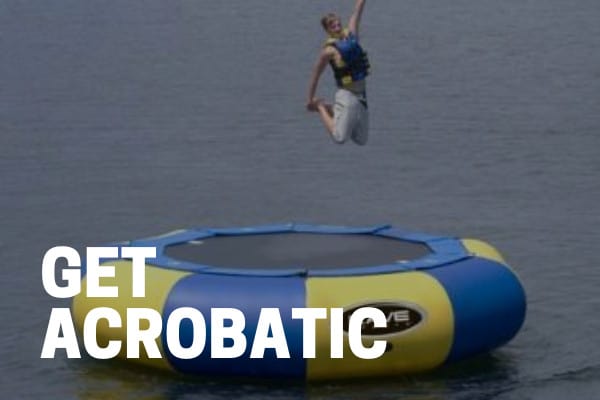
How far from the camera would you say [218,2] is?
36594 millimetres

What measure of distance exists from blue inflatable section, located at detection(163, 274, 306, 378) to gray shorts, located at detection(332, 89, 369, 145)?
2119 millimetres

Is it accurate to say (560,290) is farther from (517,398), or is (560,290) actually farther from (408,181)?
(408,181)

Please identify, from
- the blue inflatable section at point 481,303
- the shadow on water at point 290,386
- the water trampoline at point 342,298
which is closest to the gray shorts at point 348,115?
the water trampoline at point 342,298

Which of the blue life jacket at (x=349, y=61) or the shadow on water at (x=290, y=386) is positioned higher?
the blue life jacket at (x=349, y=61)

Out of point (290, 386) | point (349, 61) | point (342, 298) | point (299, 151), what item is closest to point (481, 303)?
point (342, 298)

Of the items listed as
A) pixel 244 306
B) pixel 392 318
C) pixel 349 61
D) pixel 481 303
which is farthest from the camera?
pixel 349 61

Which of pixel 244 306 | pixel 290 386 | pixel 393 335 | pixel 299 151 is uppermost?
pixel 299 151

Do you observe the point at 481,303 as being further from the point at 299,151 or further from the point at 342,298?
the point at 299,151

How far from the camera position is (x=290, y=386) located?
46.2 ft

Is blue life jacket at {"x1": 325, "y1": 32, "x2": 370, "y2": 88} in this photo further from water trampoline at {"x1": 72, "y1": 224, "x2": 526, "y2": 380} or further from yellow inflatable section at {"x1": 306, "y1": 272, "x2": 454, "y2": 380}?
yellow inflatable section at {"x1": 306, "y1": 272, "x2": 454, "y2": 380}

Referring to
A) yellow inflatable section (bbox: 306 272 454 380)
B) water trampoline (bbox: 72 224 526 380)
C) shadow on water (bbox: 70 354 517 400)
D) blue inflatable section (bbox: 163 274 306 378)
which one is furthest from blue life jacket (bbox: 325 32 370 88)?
shadow on water (bbox: 70 354 517 400)

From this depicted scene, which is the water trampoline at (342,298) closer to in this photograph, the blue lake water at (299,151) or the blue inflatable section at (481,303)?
the blue inflatable section at (481,303)

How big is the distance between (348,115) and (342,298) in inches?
93.6

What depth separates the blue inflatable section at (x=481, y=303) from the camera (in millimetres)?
14250
